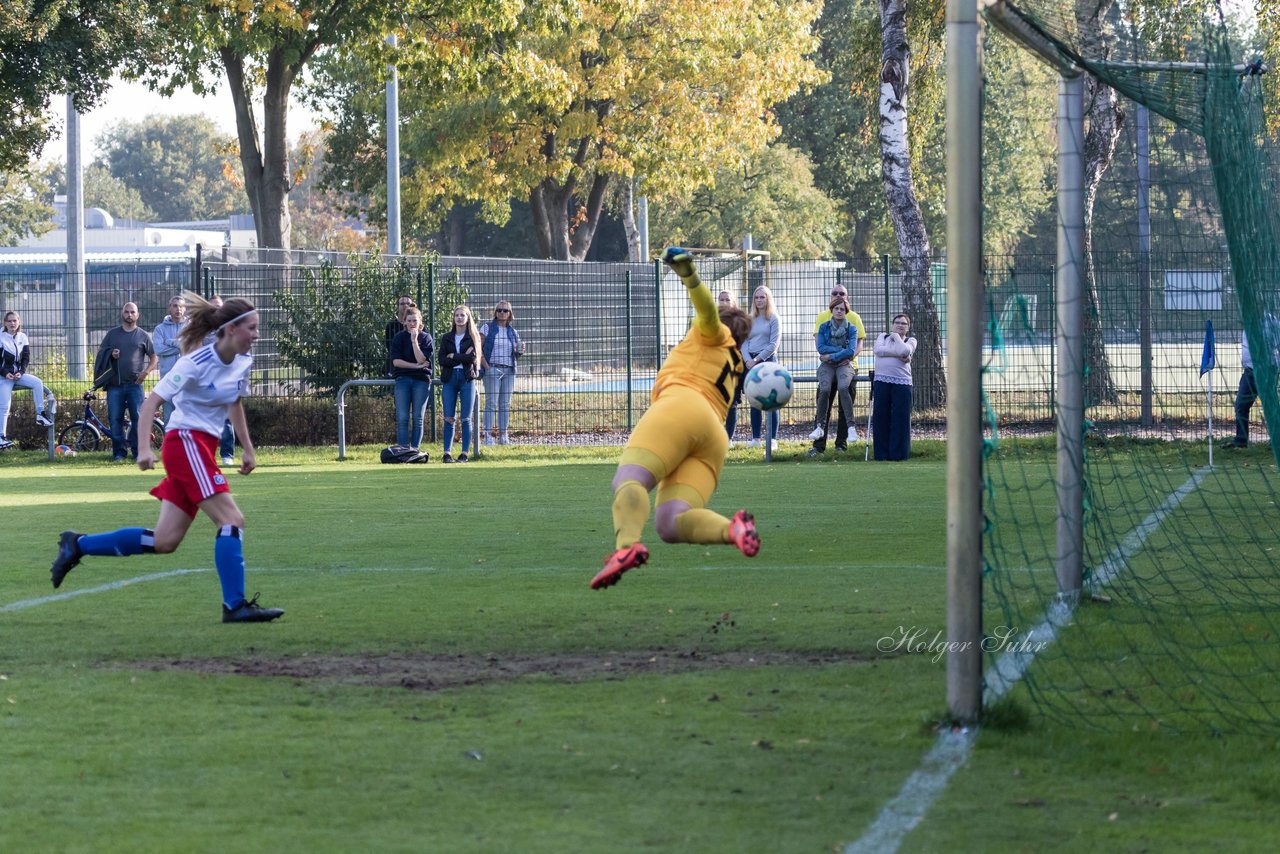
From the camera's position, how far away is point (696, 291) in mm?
7930

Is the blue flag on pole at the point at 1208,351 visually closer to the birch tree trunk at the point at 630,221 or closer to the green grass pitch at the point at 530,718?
the green grass pitch at the point at 530,718

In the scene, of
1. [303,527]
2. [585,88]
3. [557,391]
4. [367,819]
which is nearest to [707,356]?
[367,819]

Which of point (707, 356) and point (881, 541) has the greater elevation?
point (707, 356)

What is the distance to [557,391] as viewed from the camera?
84.3 ft

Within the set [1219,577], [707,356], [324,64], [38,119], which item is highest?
[324,64]

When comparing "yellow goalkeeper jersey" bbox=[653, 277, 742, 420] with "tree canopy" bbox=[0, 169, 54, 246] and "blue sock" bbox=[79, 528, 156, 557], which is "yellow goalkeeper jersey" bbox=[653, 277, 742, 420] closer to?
"blue sock" bbox=[79, 528, 156, 557]

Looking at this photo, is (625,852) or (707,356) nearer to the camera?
(625,852)

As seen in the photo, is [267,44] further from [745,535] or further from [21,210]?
[21,210]

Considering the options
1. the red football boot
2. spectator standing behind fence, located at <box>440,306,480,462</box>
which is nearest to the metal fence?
spectator standing behind fence, located at <box>440,306,480,462</box>

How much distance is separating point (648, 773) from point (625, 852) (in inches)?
33.5

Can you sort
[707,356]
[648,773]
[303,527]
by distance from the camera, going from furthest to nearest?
[303,527], [707,356], [648,773]

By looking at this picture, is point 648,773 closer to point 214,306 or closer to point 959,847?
point 959,847

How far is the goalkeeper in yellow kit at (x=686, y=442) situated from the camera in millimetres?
7711

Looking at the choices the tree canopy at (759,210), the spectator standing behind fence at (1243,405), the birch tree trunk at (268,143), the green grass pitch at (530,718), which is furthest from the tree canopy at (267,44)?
the tree canopy at (759,210)
